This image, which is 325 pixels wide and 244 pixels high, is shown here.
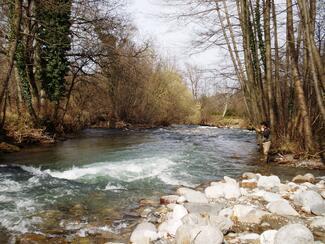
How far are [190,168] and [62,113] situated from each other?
1292 cm

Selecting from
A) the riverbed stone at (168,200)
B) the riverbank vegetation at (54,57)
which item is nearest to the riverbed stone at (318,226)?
the riverbed stone at (168,200)

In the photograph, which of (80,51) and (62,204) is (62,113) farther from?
(62,204)

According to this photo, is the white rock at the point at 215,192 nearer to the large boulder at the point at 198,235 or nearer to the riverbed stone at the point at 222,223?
the riverbed stone at the point at 222,223

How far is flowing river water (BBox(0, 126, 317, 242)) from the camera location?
6.21 metres

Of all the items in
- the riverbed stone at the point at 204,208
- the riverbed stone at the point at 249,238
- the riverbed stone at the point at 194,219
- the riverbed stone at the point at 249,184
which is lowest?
the riverbed stone at the point at 249,238

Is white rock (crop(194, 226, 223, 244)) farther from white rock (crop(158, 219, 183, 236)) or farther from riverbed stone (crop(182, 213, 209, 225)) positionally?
white rock (crop(158, 219, 183, 236))

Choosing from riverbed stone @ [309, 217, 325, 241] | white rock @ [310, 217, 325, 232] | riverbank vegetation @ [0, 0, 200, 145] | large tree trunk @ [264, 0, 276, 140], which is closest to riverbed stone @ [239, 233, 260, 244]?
riverbed stone @ [309, 217, 325, 241]

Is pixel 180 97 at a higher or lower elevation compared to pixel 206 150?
higher

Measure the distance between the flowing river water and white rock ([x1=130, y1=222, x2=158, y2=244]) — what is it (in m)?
0.45

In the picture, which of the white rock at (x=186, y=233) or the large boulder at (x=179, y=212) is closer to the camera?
the white rock at (x=186, y=233)

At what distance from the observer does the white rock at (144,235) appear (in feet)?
17.2

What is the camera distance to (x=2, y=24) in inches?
718

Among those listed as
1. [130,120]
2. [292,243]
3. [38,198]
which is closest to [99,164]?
[38,198]

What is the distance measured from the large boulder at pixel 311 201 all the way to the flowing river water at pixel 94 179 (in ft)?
9.09
